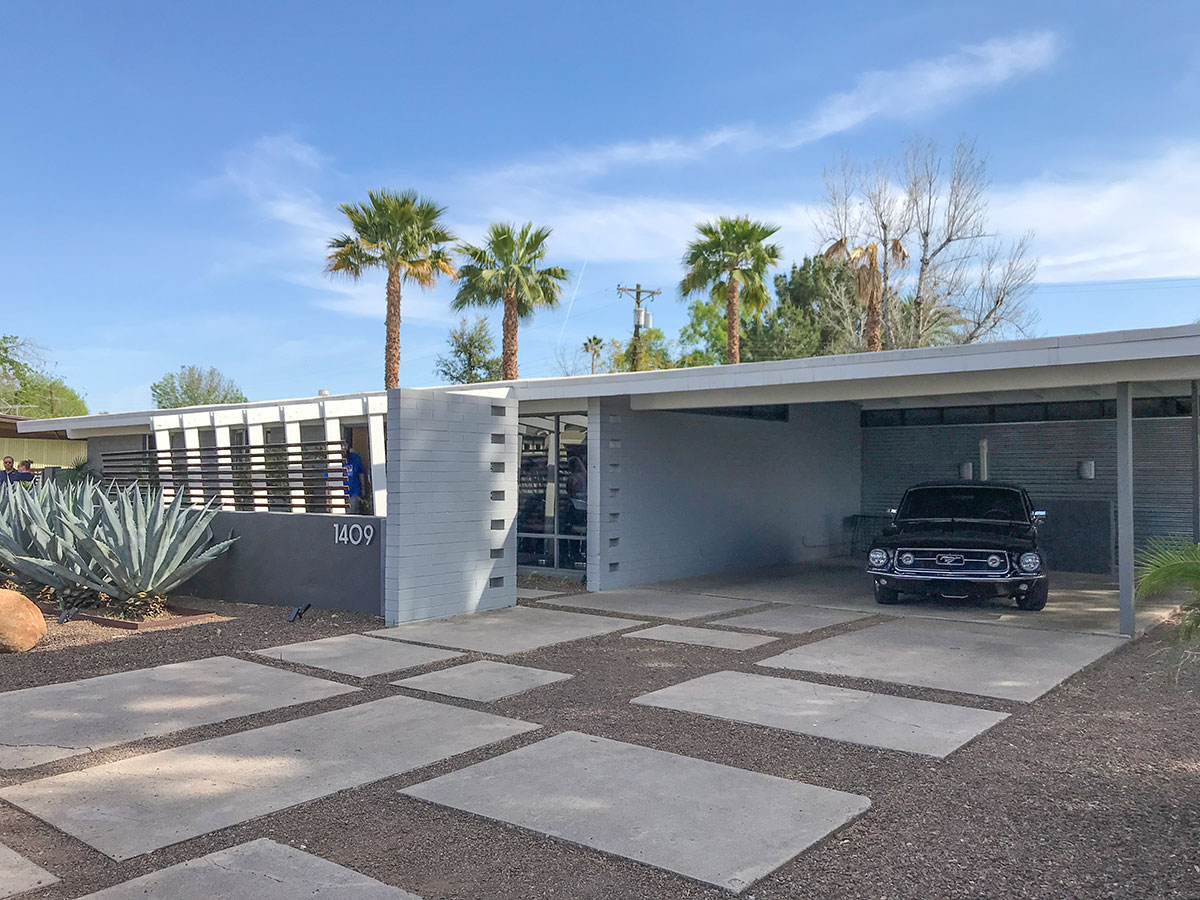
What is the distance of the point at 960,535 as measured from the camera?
37.7ft

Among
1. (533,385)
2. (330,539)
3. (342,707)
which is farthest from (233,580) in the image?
(342,707)

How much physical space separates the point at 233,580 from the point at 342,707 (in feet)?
18.9

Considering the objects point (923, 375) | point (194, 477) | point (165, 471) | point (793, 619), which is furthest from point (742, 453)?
point (165, 471)

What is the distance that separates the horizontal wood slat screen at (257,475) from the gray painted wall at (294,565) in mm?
1434

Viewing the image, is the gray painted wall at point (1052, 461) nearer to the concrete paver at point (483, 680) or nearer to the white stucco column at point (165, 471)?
the concrete paver at point (483, 680)

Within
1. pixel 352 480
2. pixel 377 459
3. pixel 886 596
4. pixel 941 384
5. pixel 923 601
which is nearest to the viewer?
pixel 941 384

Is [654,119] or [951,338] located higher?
[654,119]

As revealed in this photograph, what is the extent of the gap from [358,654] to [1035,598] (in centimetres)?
780

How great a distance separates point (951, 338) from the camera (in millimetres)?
32562

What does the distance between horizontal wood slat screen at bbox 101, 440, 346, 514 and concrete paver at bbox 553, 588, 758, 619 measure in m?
3.84

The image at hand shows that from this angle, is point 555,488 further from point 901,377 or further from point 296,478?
point 901,377

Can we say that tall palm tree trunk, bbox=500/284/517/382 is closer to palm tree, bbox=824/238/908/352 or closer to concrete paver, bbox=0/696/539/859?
palm tree, bbox=824/238/908/352

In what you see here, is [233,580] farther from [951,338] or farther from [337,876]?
[951,338]

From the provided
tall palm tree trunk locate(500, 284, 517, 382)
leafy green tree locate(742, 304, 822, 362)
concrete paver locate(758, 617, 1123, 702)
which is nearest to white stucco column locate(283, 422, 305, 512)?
concrete paver locate(758, 617, 1123, 702)
